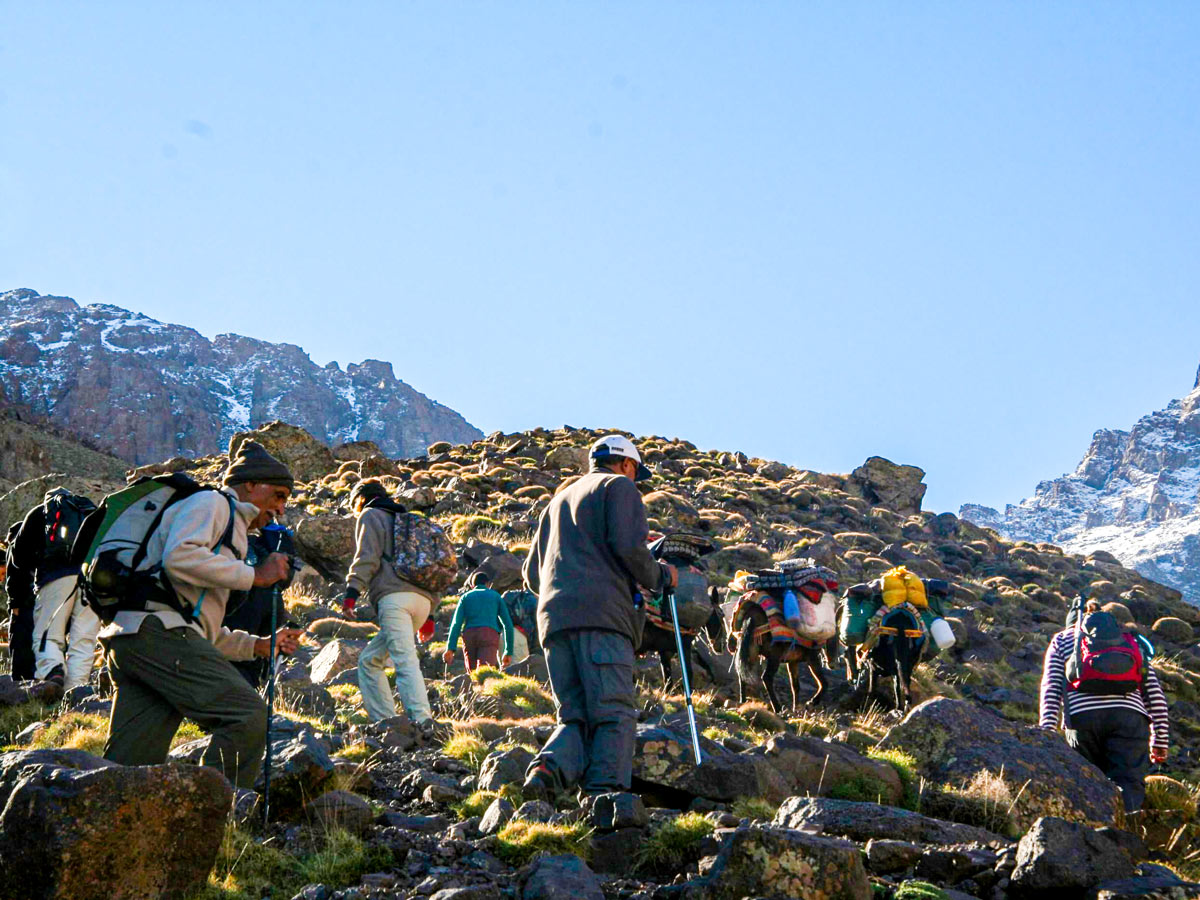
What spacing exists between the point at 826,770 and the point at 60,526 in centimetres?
593

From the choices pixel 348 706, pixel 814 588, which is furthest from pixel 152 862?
pixel 814 588

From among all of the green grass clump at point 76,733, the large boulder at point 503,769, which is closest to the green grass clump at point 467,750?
the large boulder at point 503,769

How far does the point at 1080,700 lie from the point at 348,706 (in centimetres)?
561

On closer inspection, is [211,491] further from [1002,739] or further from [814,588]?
[814,588]

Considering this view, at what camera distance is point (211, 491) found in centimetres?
489

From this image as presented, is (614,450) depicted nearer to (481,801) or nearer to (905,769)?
(481,801)

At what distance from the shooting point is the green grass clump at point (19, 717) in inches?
296

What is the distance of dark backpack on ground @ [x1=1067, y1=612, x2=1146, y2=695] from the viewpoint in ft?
→ 25.9

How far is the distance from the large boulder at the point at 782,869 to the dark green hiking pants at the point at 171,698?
198 cm

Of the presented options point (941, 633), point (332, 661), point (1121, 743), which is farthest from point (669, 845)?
point (941, 633)

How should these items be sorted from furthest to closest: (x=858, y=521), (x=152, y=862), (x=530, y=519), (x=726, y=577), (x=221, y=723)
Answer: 1. (x=858, y=521)
2. (x=530, y=519)
3. (x=726, y=577)
4. (x=221, y=723)
5. (x=152, y=862)

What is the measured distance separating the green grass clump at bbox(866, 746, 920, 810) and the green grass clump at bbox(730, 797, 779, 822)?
1.41m

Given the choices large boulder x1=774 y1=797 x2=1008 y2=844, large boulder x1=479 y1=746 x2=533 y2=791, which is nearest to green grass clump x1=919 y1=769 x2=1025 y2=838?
large boulder x1=774 y1=797 x2=1008 y2=844

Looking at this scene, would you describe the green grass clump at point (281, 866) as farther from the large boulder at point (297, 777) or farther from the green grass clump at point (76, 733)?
the green grass clump at point (76, 733)
